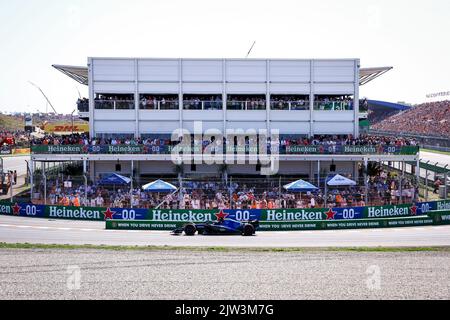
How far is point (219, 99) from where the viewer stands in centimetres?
4212

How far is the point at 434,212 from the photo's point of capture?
3088cm

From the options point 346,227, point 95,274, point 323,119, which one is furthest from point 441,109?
point 95,274

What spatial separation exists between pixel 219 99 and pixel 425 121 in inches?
2308

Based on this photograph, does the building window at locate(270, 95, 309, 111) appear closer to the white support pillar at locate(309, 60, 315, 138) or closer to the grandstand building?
the grandstand building

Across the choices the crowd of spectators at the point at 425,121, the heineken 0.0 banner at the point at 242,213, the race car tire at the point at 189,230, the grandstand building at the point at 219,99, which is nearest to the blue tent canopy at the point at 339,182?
the heineken 0.0 banner at the point at 242,213

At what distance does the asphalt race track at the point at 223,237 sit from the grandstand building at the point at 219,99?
39.7 feet

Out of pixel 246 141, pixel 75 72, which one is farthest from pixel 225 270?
pixel 75 72

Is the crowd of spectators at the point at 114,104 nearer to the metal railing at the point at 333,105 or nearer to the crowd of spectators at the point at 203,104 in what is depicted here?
the crowd of spectators at the point at 203,104

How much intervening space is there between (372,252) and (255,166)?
19325 millimetres

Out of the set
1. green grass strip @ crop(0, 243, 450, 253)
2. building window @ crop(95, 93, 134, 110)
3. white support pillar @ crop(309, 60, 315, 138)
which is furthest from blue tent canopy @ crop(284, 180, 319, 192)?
building window @ crop(95, 93, 134, 110)

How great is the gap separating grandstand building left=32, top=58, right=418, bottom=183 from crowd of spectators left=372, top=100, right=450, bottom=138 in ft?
135

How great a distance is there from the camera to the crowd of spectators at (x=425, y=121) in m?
83.8

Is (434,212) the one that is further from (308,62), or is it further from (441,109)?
(441,109)

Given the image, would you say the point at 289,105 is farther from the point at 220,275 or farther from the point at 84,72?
the point at 220,275
